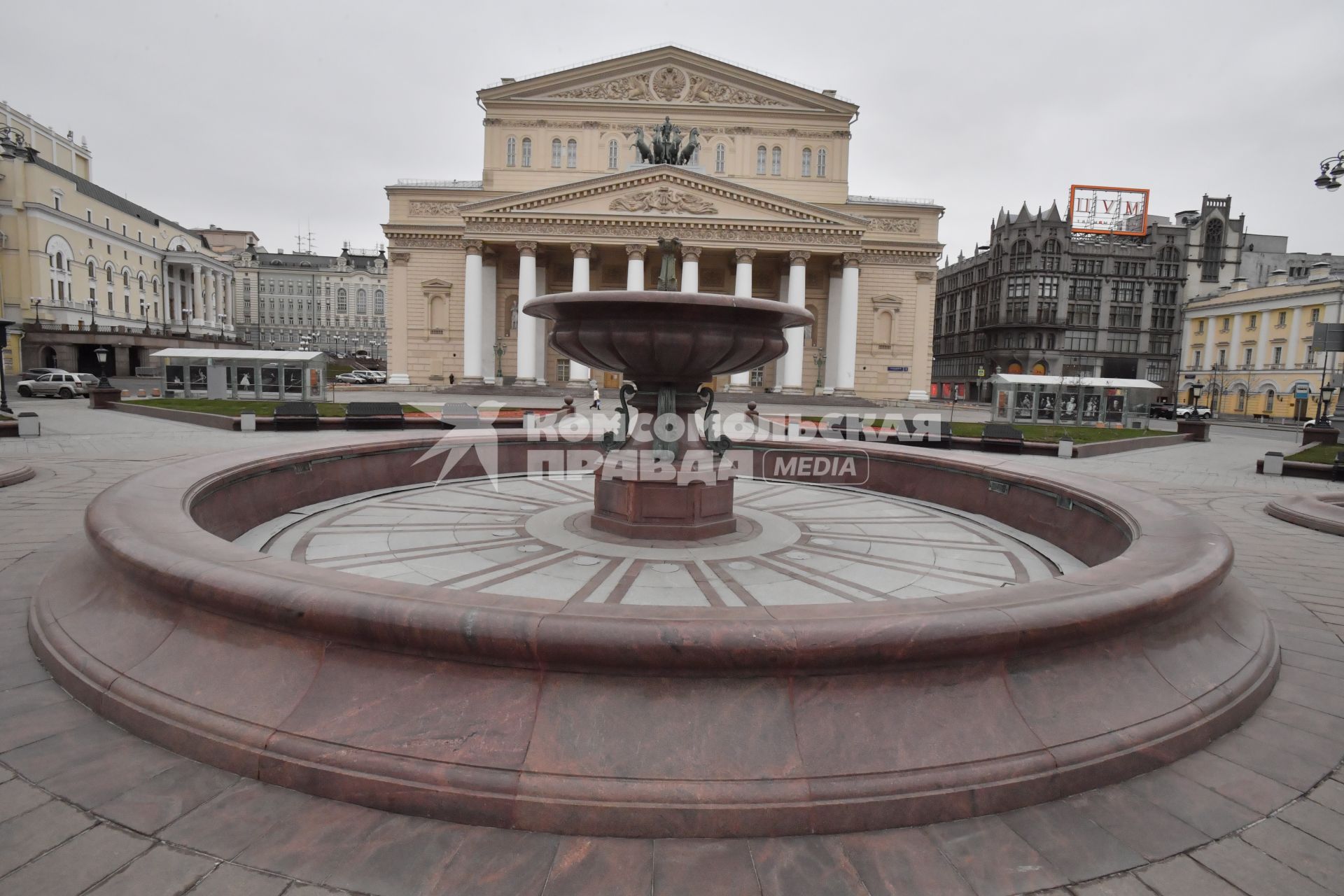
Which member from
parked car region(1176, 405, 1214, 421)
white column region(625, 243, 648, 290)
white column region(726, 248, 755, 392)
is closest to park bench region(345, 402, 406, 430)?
white column region(625, 243, 648, 290)

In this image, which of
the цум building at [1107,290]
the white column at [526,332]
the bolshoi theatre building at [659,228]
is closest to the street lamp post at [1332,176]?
the bolshoi theatre building at [659,228]

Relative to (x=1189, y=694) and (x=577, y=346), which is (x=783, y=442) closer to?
(x=577, y=346)

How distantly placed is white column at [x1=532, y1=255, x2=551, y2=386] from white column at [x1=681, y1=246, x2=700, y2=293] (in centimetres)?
933

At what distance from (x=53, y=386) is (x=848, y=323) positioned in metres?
45.1

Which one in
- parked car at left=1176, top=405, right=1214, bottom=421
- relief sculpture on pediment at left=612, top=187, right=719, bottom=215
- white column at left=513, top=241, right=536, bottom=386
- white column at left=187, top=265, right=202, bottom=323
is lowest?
parked car at left=1176, top=405, right=1214, bottom=421

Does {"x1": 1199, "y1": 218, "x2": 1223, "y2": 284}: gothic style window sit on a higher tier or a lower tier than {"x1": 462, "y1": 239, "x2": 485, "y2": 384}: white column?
higher

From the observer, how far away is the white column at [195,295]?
87.4 meters

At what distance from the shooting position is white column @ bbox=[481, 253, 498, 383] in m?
48.3

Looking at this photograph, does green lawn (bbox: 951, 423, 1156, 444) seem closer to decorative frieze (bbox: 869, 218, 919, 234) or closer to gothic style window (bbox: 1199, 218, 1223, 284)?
decorative frieze (bbox: 869, 218, 919, 234)

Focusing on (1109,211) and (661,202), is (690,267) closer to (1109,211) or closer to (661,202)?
(661,202)

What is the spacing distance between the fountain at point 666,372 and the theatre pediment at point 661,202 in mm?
40586

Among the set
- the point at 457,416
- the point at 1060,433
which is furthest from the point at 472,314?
the point at 1060,433

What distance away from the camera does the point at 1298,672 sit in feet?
12.9

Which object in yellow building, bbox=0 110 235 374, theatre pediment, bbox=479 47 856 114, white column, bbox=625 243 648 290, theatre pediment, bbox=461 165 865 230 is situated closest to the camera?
theatre pediment, bbox=461 165 865 230
